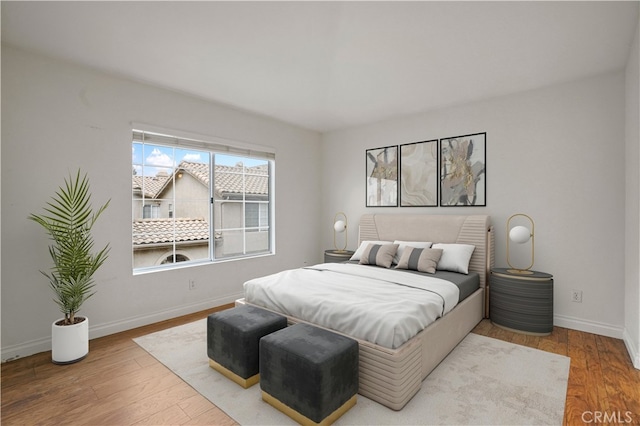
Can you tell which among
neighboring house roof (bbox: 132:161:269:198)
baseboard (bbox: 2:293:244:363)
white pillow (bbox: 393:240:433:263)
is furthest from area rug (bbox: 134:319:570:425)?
neighboring house roof (bbox: 132:161:269:198)

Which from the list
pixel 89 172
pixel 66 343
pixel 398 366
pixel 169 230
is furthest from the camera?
pixel 169 230

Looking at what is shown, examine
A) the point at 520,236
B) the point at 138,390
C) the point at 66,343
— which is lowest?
the point at 138,390

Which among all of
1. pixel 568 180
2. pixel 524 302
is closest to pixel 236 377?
pixel 524 302

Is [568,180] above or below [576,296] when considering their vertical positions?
above

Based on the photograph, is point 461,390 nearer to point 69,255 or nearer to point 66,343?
point 66,343

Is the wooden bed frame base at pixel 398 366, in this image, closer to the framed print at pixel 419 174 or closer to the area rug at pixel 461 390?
the area rug at pixel 461 390

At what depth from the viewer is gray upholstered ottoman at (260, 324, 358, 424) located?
1.68 m

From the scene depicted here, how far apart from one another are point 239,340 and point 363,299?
3.14 feet

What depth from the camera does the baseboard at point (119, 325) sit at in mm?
2592

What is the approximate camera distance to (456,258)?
3.44 m

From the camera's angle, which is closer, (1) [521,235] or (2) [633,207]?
(2) [633,207]

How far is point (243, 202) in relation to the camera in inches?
174

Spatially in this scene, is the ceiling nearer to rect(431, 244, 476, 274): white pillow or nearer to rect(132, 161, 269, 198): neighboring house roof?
rect(132, 161, 269, 198): neighboring house roof

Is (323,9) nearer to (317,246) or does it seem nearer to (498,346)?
(498,346)
